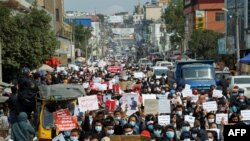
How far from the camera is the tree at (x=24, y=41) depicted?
1603 inches

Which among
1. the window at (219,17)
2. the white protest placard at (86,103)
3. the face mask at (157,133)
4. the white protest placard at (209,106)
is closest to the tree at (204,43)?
the window at (219,17)

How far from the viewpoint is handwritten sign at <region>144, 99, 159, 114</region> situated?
62.3 feet

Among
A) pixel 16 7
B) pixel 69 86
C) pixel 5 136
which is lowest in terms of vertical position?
pixel 5 136

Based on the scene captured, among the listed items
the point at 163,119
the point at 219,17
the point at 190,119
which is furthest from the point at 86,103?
the point at 219,17

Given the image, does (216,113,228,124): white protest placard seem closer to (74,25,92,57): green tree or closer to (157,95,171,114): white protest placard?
(157,95,171,114): white protest placard

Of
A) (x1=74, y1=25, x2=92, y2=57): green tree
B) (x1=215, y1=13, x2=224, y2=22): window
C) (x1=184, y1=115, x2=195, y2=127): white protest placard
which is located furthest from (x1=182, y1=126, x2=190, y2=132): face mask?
(x1=74, y1=25, x2=92, y2=57): green tree

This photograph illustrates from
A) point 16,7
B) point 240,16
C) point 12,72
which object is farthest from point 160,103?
point 240,16

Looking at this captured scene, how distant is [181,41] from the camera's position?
396ft

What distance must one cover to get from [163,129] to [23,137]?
321 cm

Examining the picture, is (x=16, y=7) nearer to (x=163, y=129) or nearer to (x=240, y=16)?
(x=240, y=16)

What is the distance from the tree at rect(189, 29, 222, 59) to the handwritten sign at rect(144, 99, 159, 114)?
6550cm

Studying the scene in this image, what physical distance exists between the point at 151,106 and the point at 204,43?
67421mm

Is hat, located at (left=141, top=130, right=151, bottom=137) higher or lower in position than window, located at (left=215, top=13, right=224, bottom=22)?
lower

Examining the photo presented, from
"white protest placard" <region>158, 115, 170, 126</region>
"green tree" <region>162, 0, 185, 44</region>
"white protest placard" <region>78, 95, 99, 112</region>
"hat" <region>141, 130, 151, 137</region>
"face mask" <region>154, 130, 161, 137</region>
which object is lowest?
"hat" <region>141, 130, 151, 137</region>
